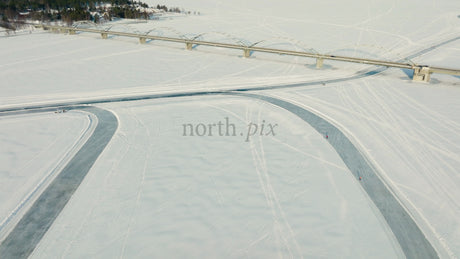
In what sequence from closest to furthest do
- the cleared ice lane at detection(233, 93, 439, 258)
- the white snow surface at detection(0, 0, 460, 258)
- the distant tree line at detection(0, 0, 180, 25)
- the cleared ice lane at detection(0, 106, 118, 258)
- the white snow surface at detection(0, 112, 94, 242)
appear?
1. the cleared ice lane at detection(233, 93, 439, 258)
2. the cleared ice lane at detection(0, 106, 118, 258)
3. the white snow surface at detection(0, 0, 460, 258)
4. the white snow surface at detection(0, 112, 94, 242)
5. the distant tree line at detection(0, 0, 180, 25)

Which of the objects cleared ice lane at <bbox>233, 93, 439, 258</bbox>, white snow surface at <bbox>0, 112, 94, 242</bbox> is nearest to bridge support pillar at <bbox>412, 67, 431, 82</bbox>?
cleared ice lane at <bbox>233, 93, 439, 258</bbox>

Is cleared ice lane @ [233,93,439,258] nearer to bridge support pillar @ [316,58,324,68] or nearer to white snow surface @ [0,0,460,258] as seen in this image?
white snow surface @ [0,0,460,258]

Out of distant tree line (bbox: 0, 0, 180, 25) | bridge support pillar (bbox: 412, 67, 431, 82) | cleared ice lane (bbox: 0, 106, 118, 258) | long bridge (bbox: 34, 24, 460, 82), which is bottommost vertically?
cleared ice lane (bbox: 0, 106, 118, 258)

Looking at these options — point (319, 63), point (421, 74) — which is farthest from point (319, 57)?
point (421, 74)

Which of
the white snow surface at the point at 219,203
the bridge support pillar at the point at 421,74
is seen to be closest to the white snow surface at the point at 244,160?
the white snow surface at the point at 219,203

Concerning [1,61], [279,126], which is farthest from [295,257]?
[1,61]

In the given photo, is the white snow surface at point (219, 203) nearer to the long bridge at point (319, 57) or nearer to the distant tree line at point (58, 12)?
the long bridge at point (319, 57)
